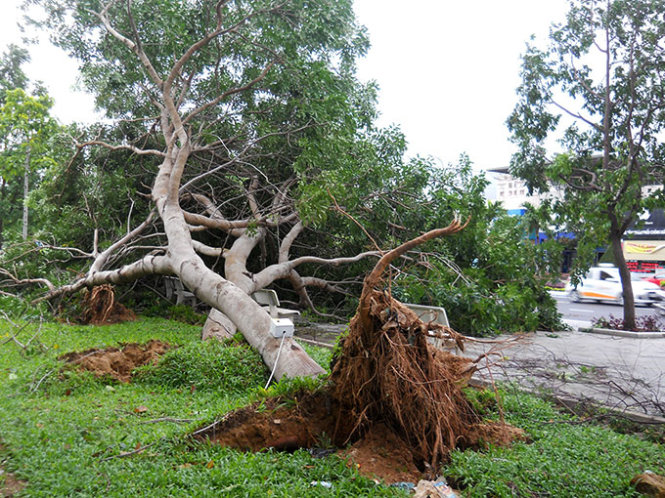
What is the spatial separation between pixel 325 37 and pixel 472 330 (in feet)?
20.9

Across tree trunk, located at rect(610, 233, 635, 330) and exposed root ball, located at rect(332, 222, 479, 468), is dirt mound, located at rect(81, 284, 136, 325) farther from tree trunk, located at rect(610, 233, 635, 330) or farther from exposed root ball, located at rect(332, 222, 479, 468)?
tree trunk, located at rect(610, 233, 635, 330)

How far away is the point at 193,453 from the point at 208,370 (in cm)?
208

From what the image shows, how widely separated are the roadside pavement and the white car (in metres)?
11.6

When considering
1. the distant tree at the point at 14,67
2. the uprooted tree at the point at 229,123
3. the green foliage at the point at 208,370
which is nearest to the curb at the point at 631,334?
the uprooted tree at the point at 229,123

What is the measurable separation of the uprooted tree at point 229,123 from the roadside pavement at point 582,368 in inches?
98.0

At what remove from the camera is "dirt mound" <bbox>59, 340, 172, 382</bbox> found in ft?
19.1

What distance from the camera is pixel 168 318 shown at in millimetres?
10906

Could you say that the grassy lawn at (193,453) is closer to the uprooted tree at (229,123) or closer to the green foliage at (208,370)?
the green foliage at (208,370)

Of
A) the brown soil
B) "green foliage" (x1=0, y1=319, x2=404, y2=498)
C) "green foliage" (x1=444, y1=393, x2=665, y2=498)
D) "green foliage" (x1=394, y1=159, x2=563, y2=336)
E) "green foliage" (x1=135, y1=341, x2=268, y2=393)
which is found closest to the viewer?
"green foliage" (x1=0, y1=319, x2=404, y2=498)

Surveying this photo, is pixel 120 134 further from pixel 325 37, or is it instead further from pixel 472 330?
pixel 472 330

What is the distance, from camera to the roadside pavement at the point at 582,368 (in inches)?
217

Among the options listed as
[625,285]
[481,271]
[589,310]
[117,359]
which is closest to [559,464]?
[117,359]

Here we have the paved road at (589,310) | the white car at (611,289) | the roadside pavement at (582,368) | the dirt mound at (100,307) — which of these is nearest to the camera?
the roadside pavement at (582,368)

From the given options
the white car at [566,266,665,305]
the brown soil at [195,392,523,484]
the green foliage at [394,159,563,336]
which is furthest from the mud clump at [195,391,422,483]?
the white car at [566,266,665,305]
